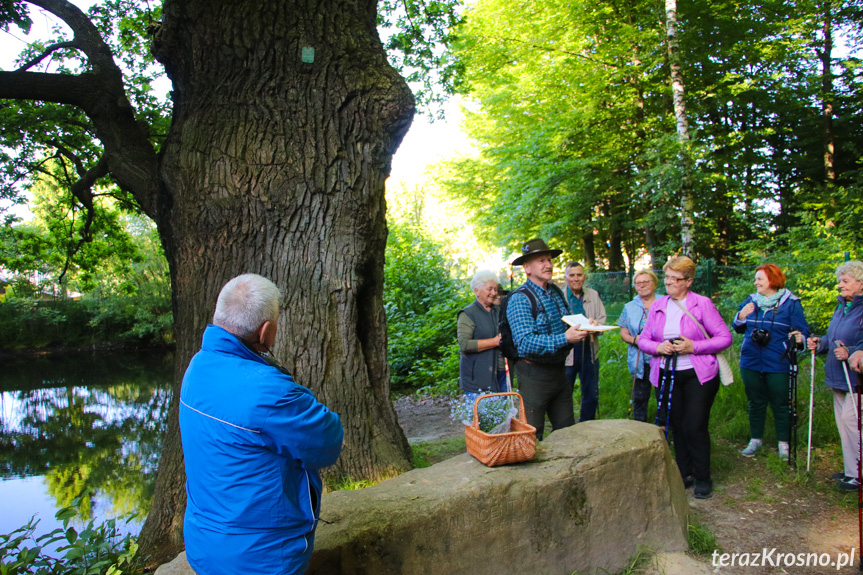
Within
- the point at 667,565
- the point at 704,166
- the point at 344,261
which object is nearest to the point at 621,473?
the point at 667,565

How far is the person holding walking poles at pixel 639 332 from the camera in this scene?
5301 mm

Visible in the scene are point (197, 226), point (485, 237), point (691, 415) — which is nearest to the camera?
point (197, 226)

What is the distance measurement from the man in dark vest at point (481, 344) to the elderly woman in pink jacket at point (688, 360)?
51.7 inches

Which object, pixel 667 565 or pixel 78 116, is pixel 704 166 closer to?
pixel 667 565

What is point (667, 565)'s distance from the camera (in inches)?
133

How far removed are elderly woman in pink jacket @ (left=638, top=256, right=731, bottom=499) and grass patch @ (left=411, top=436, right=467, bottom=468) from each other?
2.18m

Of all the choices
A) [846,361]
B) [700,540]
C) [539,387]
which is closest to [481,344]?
[539,387]

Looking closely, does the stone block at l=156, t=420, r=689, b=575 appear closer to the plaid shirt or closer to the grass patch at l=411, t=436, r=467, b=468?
the plaid shirt

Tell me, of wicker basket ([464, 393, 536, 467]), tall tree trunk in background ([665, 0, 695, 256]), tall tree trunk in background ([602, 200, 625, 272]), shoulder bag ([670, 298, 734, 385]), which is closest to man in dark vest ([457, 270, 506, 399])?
shoulder bag ([670, 298, 734, 385])

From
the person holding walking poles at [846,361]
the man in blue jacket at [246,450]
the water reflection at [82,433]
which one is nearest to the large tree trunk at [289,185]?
the man in blue jacket at [246,450]

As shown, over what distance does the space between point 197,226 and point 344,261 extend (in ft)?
3.59

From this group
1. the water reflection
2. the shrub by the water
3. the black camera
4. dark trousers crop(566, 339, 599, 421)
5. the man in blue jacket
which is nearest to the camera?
the man in blue jacket

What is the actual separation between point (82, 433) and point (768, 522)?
581 inches

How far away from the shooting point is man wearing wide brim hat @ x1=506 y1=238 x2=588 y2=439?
12.8ft
